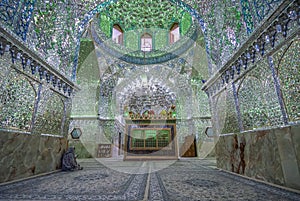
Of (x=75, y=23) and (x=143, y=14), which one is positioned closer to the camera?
(x=75, y=23)

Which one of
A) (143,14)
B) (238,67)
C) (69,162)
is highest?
(143,14)

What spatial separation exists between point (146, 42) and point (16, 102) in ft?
22.2

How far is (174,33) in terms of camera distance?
24.5ft

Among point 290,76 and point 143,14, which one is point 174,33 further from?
point 290,76

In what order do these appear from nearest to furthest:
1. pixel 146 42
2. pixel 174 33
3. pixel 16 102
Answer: pixel 16 102
pixel 174 33
pixel 146 42

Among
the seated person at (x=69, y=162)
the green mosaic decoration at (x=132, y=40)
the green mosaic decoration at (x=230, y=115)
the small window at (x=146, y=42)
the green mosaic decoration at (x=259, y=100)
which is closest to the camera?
the green mosaic decoration at (x=259, y=100)

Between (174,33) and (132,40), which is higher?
(174,33)

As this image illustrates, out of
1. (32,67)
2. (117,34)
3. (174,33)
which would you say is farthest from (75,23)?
(174,33)

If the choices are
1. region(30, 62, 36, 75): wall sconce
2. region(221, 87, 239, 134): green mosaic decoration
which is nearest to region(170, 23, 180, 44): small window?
region(221, 87, 239, 134): green mosaic decoration

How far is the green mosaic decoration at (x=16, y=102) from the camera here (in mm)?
1610

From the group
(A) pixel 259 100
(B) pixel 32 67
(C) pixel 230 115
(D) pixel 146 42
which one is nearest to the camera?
(A) pixel 259 100

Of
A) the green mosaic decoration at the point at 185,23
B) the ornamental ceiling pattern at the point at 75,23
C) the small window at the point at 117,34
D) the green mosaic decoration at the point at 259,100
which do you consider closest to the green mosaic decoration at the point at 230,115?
the green mosaic decoration at the point at 259,100

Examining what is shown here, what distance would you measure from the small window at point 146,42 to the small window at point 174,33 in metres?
1.04

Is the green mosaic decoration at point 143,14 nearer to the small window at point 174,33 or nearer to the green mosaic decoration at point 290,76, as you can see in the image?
the small window at point 174,33
